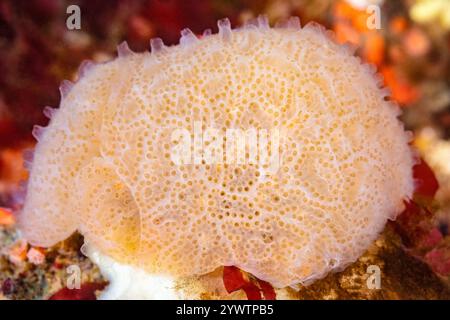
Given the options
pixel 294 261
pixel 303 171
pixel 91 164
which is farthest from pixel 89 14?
pixel 294 261

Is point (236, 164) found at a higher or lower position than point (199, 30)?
lower

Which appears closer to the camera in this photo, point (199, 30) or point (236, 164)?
point (236, 164)

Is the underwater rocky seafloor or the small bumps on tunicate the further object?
the underwater rocky seafloor

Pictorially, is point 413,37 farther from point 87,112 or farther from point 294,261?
point 87,112

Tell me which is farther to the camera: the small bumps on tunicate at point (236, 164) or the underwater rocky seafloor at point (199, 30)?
the underwater rocky seafloor at point (199, 30)
